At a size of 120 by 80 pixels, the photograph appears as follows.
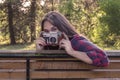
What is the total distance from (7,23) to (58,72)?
17.4 meters

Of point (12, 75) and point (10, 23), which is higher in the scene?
point (12, 75)

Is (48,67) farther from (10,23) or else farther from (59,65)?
(10,23)

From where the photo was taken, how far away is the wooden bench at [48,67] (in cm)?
294

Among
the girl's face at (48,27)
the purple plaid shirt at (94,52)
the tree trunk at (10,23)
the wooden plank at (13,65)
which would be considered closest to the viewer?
the purple plaid shirt at (94,52)

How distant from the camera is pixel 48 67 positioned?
9.71 feet

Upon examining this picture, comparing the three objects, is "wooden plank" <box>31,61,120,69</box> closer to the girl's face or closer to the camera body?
the camera body

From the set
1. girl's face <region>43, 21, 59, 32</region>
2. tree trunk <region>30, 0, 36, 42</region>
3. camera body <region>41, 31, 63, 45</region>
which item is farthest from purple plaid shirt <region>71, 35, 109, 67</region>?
tree trunk <region>30, 0, 36, 42</region>

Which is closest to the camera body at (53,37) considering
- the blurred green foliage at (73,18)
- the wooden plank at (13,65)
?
the wooden plank at (13,65)

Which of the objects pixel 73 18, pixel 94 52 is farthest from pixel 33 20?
pixel 94 52

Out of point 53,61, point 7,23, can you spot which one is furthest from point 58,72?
point 7,23

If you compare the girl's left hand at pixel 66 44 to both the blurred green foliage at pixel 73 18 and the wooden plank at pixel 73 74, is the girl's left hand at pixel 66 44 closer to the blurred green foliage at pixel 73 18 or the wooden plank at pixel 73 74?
the wooden plank at pixel 73 74

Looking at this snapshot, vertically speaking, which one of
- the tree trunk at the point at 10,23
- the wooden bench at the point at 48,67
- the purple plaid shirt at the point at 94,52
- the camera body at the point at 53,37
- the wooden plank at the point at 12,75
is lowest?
the tree trunk at the point at 10,23

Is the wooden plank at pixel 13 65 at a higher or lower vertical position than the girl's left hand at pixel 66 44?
lower

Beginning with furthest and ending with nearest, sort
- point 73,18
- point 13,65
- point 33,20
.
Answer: point 33,20 → point 73,18 → point 13,65
